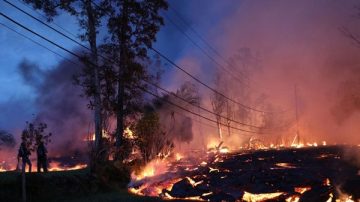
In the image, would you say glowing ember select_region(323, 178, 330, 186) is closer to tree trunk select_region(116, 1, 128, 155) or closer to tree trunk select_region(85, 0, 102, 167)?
tree trunk select_region(85, 0, 102, 167)

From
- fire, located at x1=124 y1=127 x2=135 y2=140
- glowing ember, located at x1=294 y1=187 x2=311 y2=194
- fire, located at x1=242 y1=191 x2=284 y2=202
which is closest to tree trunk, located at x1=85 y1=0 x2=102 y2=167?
fire, located at x1=124 y1=127 x2=135 y2=140

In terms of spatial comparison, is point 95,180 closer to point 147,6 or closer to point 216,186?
point 216,186

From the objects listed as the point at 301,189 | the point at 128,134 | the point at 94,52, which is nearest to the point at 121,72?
the point at 94,52

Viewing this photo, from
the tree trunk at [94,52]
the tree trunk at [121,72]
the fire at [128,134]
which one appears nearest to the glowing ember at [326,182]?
the tree trunk at [94,52]

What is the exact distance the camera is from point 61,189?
22.0 metres

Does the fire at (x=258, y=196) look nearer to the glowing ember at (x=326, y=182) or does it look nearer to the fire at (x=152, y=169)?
the glowing ember at (x=326, y=182)

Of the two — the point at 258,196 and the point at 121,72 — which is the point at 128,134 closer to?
the point at 121,72

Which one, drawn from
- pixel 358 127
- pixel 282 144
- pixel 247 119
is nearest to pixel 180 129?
pixel 247 119

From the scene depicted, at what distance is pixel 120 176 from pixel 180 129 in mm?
51756

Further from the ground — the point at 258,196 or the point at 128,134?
the point at 128,134

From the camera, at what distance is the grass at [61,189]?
1961cm

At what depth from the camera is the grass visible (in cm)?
1961

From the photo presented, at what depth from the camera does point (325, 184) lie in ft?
77.6

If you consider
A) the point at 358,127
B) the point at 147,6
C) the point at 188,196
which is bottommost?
the point at 188,196
